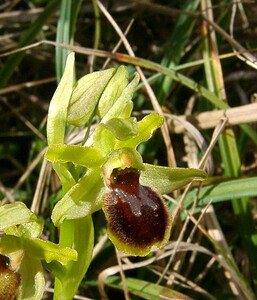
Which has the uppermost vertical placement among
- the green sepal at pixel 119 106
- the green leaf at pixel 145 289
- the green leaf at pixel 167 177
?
the green sepal at pixel 119 106

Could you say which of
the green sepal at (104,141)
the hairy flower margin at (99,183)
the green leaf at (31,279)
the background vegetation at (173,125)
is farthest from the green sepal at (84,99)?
the background vegetation at (173,125)

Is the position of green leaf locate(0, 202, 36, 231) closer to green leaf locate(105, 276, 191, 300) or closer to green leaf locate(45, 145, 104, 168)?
green leaf locate(45, 145, 104, 168)

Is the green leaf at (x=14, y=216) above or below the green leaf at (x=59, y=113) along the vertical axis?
below

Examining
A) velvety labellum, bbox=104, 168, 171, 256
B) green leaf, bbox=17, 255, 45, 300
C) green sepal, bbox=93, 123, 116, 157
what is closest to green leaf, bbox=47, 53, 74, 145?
→ green sepal, bbox=93, 123, 116, 157

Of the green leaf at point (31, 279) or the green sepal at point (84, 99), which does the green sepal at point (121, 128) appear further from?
the green leaf at point (31, 279)

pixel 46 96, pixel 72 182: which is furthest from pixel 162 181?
pixel 46 96

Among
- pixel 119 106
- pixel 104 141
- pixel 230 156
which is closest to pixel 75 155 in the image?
pixel 104 141
